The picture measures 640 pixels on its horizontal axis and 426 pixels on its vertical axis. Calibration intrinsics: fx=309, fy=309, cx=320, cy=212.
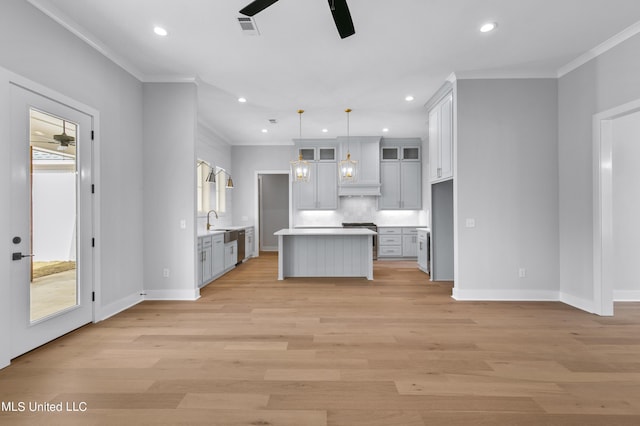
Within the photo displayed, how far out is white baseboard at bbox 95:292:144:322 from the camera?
349cm

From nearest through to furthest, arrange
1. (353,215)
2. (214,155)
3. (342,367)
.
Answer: (342,367) → (214,155) → (353,215)

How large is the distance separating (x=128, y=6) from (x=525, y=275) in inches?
218

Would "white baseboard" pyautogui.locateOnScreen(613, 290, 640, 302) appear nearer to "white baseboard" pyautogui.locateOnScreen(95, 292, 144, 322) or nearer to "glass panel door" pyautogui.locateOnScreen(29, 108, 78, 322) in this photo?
"white baseboard" pyautogui.locateOnScreen(95, 292, 144, 322)

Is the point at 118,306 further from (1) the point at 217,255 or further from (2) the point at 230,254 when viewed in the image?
(2) the point at 230,254

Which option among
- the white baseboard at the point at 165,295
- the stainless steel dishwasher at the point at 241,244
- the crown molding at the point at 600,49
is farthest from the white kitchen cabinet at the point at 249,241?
the crown molding at the point at 600,49

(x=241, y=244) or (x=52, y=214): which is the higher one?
(x=52, y=214)

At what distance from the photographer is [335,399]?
2.00 m

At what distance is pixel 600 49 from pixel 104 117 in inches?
228

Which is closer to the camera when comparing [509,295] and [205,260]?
[509,295]

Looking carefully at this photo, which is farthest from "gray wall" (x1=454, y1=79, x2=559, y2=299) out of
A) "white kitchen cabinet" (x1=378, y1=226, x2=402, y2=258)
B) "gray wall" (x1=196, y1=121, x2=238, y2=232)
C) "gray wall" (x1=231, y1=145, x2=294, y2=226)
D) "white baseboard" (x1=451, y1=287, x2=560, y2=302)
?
"gray wall" (x1=231, y1=145, x2=294, y2=226)

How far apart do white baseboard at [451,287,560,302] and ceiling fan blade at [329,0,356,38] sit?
360 cm

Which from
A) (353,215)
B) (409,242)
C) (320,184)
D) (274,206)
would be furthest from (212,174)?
(409,242)

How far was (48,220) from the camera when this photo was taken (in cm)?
289

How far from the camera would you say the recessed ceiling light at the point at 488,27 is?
314 centimetres
